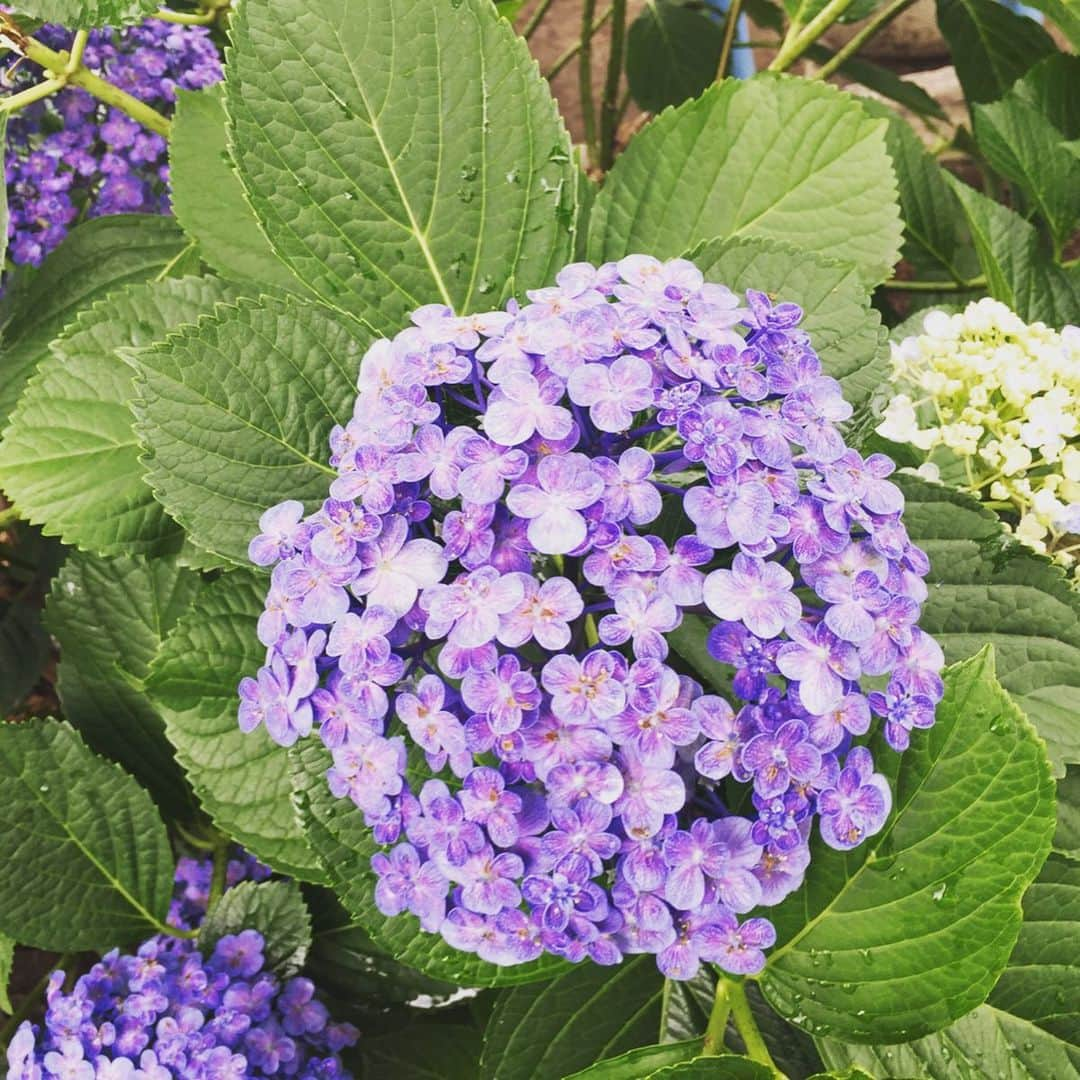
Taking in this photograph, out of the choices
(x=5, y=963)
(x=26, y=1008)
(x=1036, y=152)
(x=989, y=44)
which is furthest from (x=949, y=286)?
(x=26, y=1008)

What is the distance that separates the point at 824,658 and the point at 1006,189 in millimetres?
1821

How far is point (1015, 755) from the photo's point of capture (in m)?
0.74

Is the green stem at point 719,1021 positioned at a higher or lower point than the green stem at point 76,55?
lower

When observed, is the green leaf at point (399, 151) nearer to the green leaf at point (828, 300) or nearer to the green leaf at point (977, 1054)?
the green leaf at point (828, 300)

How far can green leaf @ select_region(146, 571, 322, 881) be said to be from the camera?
3.38ft

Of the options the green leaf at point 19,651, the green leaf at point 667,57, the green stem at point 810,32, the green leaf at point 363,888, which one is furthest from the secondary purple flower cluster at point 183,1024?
the green leaf at point 667,57

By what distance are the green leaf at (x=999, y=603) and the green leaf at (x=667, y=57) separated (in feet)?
4.61

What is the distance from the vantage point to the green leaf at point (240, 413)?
34.6 inches

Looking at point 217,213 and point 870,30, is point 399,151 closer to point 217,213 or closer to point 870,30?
point 217,213

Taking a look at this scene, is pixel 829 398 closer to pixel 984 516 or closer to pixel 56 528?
pixel 984 516

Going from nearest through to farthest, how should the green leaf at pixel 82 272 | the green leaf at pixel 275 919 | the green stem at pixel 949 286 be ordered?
the green leaf at pixel 275 919, the green leaf at pixel 82 272, the green stem at pixel 949 286

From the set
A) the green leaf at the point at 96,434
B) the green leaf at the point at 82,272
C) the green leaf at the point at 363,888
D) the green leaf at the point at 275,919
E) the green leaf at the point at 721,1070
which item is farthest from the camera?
the green leaf at the point at 82,272

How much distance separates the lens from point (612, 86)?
1.99 m

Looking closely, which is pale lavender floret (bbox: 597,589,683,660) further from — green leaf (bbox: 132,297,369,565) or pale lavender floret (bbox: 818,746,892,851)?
green leaf (bbox: 132,297,369,565)
